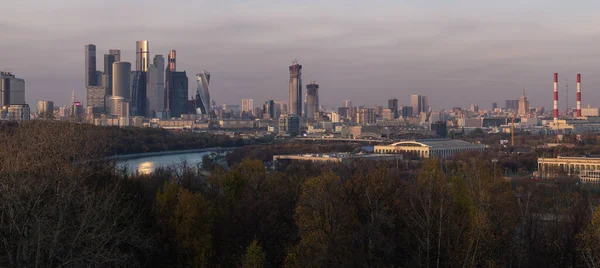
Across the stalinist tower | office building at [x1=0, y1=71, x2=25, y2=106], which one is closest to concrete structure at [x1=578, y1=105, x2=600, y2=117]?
the stalinist tower

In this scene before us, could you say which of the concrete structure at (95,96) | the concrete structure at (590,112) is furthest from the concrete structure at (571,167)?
the concrete structure at (95,96)

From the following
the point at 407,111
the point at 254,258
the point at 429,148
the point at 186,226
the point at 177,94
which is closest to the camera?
the point at 254,258

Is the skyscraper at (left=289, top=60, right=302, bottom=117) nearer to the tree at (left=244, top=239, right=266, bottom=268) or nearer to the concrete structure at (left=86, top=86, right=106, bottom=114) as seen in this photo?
the concrete structure at (left=86, top=86, right=106, bottom=114)

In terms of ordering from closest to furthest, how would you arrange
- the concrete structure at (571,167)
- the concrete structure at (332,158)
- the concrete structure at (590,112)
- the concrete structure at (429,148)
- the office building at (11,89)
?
the concrete structure at (571,167)
the concrete structure at (332,158)
the concrete structure at (429,148)
the office building at (11,89)
the concrete structure at (590,112)

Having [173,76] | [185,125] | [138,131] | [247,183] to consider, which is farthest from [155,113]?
[247,183]

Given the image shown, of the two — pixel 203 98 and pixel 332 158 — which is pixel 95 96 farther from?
pixel 332 158

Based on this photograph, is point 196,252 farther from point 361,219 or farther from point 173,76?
point 173,76

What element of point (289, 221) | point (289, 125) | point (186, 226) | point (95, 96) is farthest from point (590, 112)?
point (186, 226)

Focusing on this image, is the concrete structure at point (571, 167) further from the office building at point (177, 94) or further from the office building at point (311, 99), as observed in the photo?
the office building at point (311, 99)
